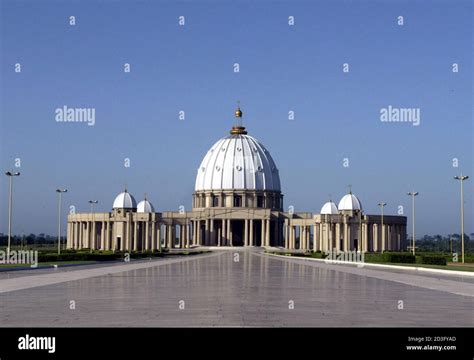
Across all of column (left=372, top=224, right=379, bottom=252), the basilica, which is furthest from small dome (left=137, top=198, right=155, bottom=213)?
column (left=372, top=224, right=379, bottom=252)

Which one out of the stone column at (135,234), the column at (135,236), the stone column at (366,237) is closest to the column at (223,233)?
the stone column at (135,234)

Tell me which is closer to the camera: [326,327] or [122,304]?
[326,327]

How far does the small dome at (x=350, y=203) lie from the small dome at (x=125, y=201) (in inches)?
1513

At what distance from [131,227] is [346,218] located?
121ft

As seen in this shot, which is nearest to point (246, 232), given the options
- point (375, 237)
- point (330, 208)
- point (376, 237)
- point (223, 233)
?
point (223, 233)

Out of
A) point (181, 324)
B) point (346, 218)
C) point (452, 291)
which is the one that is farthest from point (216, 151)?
point (181, 324)

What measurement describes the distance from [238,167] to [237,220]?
1321 cm

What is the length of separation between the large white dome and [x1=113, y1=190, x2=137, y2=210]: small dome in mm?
14882

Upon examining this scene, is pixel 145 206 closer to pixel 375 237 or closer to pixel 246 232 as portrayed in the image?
pixel 246 232

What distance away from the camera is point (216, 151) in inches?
5876

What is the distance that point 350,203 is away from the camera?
132 meters

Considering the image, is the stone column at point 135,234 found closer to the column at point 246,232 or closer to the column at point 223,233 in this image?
the column at point 223,233

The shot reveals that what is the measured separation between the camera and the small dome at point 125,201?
137875 mm
